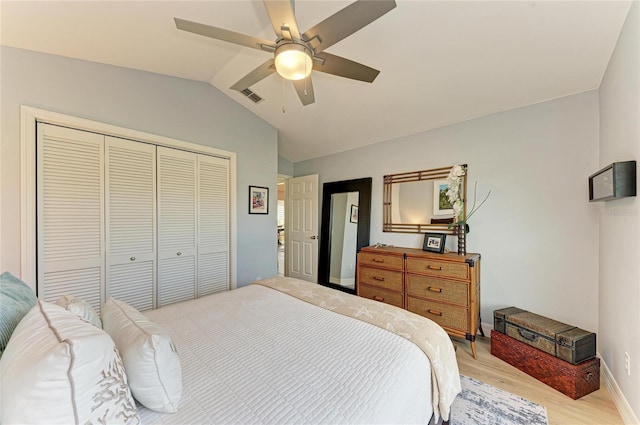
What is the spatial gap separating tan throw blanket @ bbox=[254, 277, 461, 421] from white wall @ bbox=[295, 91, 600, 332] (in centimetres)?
158

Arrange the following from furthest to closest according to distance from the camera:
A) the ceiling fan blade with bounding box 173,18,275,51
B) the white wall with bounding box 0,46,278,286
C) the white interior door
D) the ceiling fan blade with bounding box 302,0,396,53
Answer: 1. the white interior door
2. the white wall with bounding box 0,46,278,286
3. the ceiling fan blade with bounding box 173,18,275,51
4. the ceiling fan blade with bounding box 302,0,396,53

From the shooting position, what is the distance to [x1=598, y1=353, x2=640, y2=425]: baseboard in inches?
60.2

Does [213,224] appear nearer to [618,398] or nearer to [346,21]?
[346,21]

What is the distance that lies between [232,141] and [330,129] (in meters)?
1.34

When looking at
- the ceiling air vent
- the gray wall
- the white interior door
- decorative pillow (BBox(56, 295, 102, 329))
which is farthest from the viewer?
the gray wall

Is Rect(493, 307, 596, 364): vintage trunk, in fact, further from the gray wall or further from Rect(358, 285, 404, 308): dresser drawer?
the gray wall

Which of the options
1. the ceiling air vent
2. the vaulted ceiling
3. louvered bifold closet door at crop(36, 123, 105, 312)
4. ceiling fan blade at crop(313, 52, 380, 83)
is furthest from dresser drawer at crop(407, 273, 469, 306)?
louvered bifold closet door at crop(36, 123, 105, 312)

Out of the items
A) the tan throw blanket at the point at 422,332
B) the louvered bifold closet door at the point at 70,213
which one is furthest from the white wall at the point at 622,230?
the louvered bifold closet door at the point at 70,213

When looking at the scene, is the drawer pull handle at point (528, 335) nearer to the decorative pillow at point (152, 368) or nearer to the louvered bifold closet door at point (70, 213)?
the decorative pillow at point (152, 368)

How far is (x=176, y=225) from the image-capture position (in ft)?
9.64

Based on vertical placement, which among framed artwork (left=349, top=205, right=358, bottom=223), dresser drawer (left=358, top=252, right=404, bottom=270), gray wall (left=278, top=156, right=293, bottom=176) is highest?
gray wall (left=278, top=156, right=293, bottom=176)

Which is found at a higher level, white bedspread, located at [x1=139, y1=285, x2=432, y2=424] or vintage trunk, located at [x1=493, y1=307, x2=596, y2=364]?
white bedspread, located at [x1=139, y1=285, x2=432, y2=424]

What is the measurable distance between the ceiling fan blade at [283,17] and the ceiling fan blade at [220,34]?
0.36 feet

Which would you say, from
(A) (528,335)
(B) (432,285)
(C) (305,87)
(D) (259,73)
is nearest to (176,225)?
(D) (259,73)
